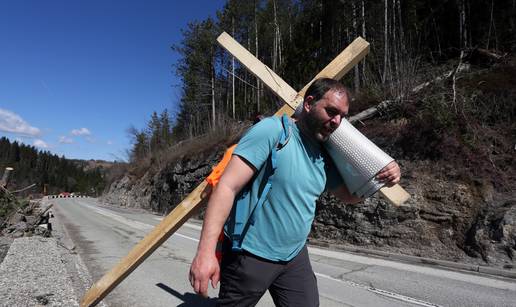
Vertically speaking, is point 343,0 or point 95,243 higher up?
point 343,0

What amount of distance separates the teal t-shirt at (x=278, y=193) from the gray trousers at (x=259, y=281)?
62mm

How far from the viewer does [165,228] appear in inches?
95.7

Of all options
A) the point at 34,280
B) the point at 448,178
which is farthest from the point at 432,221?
the point at 34,280

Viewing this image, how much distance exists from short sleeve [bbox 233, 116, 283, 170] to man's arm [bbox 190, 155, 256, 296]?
0.15ft

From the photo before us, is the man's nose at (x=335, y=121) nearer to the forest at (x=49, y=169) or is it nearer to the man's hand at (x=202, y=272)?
the man's hand at (x=202, y=272)

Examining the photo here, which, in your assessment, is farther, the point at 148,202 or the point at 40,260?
the point at 148,202

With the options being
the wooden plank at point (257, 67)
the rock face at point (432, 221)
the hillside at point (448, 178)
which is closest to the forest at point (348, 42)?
the hillside at point (448, 178)

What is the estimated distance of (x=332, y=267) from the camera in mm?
8000

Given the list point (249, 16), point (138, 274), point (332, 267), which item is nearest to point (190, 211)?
point (138, 274)

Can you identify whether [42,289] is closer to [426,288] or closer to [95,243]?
[426,288]

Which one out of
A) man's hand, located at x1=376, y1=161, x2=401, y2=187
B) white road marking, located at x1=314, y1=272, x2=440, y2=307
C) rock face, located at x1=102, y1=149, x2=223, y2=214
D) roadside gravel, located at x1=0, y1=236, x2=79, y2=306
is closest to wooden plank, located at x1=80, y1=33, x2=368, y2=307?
man's hand, located at x1=376, y1=161, x2=401, y2=187

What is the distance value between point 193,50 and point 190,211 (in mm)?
34627

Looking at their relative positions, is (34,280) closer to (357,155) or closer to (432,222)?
(357,155)

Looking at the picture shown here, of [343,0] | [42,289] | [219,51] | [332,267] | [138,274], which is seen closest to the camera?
[42,289]
